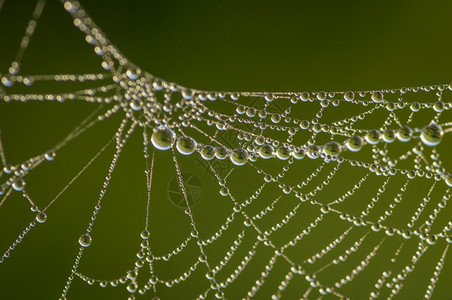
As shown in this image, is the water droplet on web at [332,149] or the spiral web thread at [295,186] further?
the spiral web thread at [295,186]

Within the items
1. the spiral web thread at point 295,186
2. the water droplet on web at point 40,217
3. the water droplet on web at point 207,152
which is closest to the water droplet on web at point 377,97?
the spiral web thread at point 295,186

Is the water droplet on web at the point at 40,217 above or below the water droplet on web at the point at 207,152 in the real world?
below

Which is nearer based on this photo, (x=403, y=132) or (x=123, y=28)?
(x=403, y=132)

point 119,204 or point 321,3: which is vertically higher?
point 321,3

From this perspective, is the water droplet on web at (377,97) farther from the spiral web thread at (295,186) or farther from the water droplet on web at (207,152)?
the water droplet on web at (207,152)

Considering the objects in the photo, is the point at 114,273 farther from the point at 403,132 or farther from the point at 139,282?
the point at 403,132

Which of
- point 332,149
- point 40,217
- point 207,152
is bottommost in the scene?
point 40,217

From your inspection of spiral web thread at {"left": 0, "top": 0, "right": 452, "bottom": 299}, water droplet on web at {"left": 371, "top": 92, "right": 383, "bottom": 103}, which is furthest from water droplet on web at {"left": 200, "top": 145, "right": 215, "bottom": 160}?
water droplet on web at {"left": 371, "top": 92, "right": 383, "bottom": 103}

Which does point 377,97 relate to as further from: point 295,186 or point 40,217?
point 40,217

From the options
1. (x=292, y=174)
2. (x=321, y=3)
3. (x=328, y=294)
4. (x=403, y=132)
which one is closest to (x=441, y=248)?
(x=328, y=294)

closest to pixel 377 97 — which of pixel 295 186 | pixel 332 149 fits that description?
pixel 332 149

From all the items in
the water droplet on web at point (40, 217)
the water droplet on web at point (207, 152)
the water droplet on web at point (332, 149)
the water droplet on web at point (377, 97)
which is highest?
the water droplet on web at point (377, 97)
